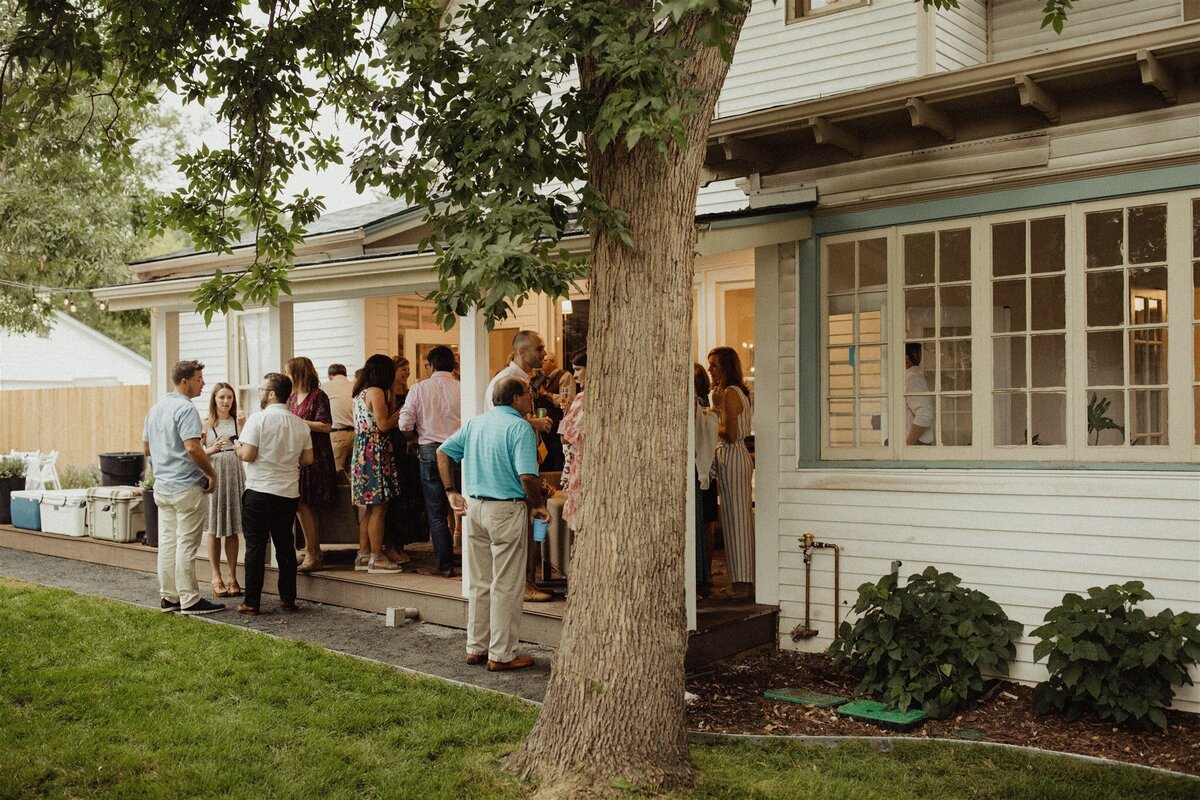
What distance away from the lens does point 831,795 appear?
196 inches

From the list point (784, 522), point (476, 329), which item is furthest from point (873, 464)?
point (476, 329)

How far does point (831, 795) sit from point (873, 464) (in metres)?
3.09

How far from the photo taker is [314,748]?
5.43 m

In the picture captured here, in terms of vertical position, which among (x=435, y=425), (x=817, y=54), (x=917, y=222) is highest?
(x=817, y=54)

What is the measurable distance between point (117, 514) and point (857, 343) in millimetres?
7603

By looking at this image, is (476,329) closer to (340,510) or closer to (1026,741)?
(340,510)

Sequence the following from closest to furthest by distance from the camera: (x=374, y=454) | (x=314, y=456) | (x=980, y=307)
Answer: (x=980, y=307) → (x=374, y=454) → (x=314, y=456)

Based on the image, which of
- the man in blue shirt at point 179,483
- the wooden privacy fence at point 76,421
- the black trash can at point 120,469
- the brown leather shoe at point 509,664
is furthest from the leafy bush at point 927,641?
the wooden privacy fence at point 76,421

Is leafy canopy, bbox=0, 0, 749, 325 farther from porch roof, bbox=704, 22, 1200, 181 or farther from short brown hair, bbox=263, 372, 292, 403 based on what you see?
porch roof, bbox=704, 22, 1200, 181

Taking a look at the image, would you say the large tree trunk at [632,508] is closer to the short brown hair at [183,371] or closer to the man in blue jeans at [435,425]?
the man in blue jeans at [435,425]

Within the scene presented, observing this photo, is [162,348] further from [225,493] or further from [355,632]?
[355,632]

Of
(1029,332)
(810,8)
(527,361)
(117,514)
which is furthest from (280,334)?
(1029,332)

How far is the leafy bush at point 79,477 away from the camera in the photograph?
1622 centimetres

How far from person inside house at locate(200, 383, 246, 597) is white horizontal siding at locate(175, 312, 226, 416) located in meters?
6.47
